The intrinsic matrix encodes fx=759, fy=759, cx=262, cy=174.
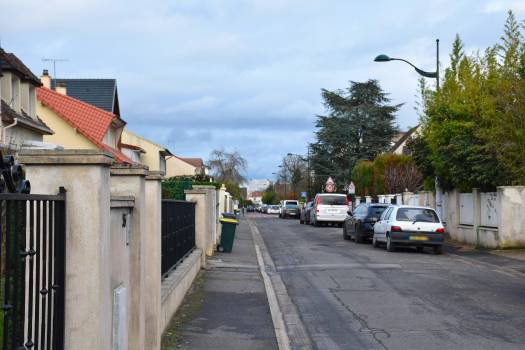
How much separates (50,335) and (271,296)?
905cm

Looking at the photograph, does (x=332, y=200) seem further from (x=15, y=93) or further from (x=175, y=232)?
(x=175, y=232)

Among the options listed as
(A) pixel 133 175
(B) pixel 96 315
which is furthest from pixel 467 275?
(B) pixel 96 315

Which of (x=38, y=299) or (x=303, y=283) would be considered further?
(x=303, y=283)

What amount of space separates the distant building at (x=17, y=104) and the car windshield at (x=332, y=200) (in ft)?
62.5

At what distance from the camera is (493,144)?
76.1 ft

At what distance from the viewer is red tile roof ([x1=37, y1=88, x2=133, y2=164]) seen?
35.3 metres

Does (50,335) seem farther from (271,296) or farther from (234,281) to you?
(234,281)

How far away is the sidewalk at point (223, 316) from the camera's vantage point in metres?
9.02

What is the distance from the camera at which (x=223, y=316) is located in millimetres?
10867

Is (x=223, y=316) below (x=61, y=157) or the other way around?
below

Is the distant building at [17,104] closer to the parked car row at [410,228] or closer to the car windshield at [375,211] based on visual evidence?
the parked car row at [410,228]

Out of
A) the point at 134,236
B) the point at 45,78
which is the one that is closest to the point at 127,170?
the point at 134,236

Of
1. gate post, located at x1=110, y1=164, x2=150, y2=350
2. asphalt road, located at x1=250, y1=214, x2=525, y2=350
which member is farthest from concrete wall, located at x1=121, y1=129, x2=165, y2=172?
gate post, located at x1=110, y1=164, x2=150, y2=350

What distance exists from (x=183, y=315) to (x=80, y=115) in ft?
92.0
